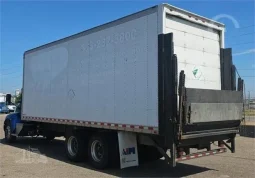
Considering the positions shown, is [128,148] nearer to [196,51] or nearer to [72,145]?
[72,145]

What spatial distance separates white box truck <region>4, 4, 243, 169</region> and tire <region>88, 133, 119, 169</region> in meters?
0.03

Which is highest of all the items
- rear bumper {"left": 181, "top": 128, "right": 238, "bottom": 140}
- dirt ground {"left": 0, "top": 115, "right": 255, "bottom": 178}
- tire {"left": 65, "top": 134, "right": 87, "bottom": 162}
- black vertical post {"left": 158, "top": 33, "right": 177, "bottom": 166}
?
black vertical post {"left": 158, "top": 33, "right": 177, "bottom": 166}

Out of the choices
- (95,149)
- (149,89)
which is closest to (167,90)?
(149,89)

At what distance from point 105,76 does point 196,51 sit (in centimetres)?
244

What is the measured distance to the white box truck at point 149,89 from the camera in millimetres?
7199

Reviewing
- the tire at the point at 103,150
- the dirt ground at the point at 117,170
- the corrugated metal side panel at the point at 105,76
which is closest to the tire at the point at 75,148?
the dirt ground at the point at 117,170

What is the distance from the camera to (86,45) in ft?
31.9

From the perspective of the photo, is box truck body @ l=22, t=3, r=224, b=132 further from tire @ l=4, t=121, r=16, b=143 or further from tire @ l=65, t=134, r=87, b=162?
tire @ l=4, t=121, r=16, b=143

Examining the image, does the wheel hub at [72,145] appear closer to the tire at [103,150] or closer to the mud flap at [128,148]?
the tire at [103,150]

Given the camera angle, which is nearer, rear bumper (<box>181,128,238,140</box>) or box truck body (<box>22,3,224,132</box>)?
rear bumper (<box>181,128,238,140</box>)

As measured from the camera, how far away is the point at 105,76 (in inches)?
352

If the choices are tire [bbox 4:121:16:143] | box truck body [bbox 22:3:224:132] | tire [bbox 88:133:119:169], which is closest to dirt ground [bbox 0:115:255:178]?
tire [bbox 88:133:119:169]

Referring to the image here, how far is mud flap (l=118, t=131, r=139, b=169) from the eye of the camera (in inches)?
324

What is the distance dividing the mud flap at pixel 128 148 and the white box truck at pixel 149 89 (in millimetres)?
24
